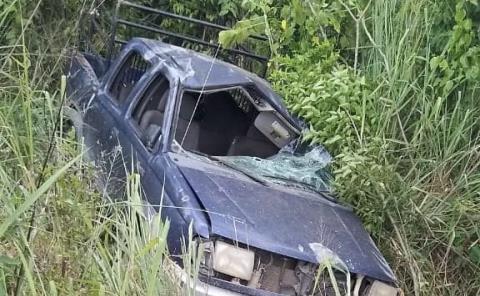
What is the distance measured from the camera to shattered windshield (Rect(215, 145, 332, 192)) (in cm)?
507

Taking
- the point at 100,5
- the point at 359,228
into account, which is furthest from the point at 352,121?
the point at 100,5

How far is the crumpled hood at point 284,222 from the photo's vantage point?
4137 millimetres

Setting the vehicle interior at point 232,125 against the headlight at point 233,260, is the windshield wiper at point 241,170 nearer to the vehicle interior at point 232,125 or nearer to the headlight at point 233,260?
the vehicle interior at point 232,125

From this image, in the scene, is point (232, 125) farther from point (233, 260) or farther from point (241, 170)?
point (233, 260)

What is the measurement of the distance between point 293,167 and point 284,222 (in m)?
0.95

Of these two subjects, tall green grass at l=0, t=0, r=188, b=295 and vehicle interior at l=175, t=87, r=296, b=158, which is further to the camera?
vehicle interior at l=175, t=87, r=296, b=158

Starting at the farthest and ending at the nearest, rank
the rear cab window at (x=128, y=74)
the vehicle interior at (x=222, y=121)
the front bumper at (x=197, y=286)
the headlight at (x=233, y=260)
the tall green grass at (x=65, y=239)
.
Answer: the rear cab window at (x=128, y=74), the vehicle interior at (x=222, y=121), the headlight at (x=233, y=260), the front bumper at (x=197, y=286), the tall green grass at (x=65, y=239)

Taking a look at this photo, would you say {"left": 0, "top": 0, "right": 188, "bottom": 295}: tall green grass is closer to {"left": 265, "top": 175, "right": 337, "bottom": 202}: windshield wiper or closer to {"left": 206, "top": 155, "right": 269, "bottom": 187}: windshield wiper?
{"left": 206, "top": 155, "right": 269, "bottom": 187}: windshield wiper

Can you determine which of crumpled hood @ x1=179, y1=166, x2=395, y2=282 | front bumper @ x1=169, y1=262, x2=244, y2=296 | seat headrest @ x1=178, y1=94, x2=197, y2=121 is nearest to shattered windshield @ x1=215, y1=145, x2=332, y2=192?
crumpled hood @ x1=179, y1=166, x2=395, y2=282

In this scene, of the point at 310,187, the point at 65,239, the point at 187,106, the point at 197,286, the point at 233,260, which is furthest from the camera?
the point at 187,106

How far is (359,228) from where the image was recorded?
479 centimetres

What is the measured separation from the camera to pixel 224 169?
4875 millimetres

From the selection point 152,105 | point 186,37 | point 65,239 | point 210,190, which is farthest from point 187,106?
point 65,239

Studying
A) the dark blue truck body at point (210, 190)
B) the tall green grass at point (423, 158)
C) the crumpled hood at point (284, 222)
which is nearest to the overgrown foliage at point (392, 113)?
the tall green grass at point (423, 158)
